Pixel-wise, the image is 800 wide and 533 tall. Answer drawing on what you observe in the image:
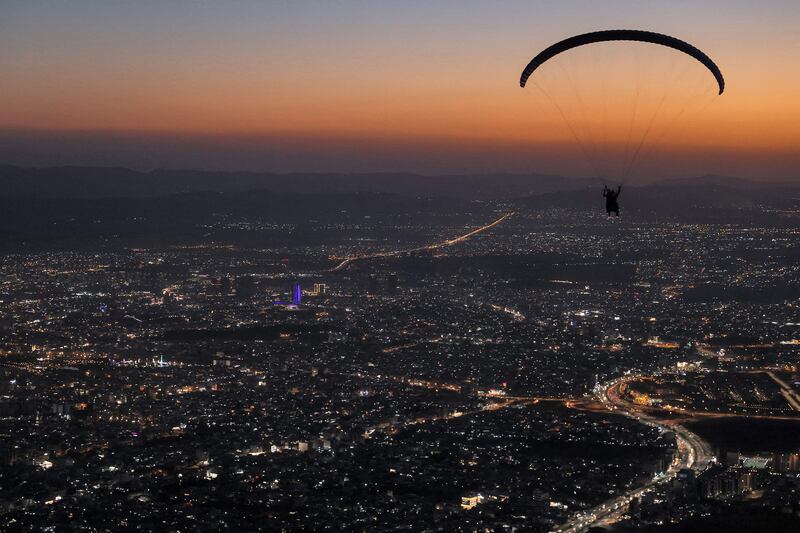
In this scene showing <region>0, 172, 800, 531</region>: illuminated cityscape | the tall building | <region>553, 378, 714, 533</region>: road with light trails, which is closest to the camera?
<region>553, 378, 714, 533</region>: road with light trails

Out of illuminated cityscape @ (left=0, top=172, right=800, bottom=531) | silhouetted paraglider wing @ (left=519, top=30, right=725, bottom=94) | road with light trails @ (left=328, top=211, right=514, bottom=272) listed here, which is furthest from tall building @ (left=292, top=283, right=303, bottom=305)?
silhouetted paraglider wing @ (left=519, top=30, right=725, bottom=94)

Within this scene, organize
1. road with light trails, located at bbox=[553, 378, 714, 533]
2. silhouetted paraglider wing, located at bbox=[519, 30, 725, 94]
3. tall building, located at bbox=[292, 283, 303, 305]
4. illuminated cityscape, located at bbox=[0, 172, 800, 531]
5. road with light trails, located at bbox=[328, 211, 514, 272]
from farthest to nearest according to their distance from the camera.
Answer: road with light trails, located at bbox=[328, 211, 514, 272] < tall building, located at bbox=[292, 283, 303, 305] < illuminated cityscape, located at bbox=[0, 172, 800, 531] < road with light trails, located at bbox=[553, 378, 714, 533] < silhouetted paraglider wing, located at bbox=[519, 30, 725, 94]

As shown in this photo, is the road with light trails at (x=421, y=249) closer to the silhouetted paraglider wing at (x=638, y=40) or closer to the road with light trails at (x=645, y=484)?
the road with light trails at (x=645, y=484)

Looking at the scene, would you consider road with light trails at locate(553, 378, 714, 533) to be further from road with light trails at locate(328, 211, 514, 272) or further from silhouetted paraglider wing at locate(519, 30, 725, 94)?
road with light trails at locate(328, 211, 514, 272)

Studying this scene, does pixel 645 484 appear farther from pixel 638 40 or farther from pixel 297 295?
pixel 297 295

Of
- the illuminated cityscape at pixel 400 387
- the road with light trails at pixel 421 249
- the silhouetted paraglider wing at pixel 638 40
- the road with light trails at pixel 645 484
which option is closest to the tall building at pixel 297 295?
the illuminated cityscape at pixel 400 387

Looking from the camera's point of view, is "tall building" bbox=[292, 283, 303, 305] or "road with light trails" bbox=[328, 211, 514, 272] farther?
"road with light trails" bbox=[328, 211, 514, 272]

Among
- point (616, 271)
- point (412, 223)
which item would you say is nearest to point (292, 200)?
point (412, 223)

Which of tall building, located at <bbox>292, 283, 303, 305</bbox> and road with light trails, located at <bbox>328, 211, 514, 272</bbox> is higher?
road with light trails, located at <bbox>328, 211, 514, 272</bbox>
